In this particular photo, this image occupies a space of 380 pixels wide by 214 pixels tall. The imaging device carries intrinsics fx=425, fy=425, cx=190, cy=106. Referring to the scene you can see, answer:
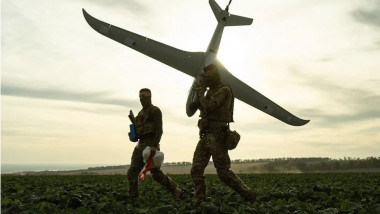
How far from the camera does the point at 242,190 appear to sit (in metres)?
7.02

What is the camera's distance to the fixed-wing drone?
32.2 metres

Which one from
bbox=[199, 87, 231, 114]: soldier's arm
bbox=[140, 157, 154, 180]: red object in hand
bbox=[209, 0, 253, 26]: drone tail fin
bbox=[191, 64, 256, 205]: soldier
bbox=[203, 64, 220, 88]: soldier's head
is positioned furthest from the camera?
bbox=[209, 0, 253, 26]: drone tail fin

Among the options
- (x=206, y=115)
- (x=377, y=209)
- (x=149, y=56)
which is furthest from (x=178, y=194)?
(x=149, y=56)

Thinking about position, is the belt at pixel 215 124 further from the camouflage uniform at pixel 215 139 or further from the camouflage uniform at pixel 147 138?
the camouflage uniform at pixel 147 138

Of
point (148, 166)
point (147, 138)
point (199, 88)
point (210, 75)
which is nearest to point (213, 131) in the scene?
point (199, 88)

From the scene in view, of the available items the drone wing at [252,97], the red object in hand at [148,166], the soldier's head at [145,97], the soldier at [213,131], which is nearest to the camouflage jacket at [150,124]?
the soldier's head at [145,97]

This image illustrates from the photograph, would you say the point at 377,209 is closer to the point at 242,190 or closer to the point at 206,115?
the point at 242,190

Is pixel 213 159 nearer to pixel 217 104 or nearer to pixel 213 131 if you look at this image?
pixel 213 131

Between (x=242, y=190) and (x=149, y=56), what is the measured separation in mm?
29268

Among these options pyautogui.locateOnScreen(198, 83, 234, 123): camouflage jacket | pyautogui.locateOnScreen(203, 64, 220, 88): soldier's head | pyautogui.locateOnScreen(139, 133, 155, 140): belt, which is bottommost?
pyautogui.locateOnScreen(139, 133, 155, 140): belt

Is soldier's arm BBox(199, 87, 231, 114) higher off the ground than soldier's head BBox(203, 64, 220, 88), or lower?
lower

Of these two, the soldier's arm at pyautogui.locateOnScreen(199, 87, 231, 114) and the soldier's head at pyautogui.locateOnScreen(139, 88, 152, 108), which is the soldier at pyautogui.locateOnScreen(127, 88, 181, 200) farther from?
the soldier's arm at pyautogui.locateOnScreen(199, 87, 231, 114)

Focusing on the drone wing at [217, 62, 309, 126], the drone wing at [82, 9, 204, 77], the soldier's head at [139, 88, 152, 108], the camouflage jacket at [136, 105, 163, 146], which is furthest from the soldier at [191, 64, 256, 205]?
the drone wing at [217, 62, 309, 126]

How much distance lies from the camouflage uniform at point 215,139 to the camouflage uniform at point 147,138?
1173mm
